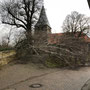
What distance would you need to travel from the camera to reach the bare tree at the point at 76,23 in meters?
22.2

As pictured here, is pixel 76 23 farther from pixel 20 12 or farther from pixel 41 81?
pixel 41 81

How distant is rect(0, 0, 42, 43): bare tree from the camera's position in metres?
17.7

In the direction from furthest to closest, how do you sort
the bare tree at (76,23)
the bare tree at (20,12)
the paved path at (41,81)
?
the bare tree at (76,23), the bare tree at (20,12), the paved path at (41,81)

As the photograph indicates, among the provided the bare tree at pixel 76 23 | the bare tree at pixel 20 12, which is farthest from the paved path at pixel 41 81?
the bare tree at pixel 76 23

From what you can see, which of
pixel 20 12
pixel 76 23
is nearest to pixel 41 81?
pixel 20 12

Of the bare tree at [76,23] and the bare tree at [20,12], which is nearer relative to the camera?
the bare tree at [20,12]

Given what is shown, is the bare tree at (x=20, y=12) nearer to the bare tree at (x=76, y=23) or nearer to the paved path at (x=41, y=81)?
the bare tree at (x=76, y=23)

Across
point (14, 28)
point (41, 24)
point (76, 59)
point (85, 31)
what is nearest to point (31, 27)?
point (41, 24)

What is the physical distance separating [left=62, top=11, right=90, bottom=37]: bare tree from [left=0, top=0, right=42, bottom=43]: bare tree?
25.4 ft

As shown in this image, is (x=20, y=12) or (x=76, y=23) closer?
(x=20, y=12)

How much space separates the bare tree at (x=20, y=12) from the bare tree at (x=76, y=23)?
774 centimetres

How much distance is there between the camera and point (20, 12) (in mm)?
17969

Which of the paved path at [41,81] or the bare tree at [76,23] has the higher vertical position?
the bare tree at [76,23]

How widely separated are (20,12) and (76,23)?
12.1m
